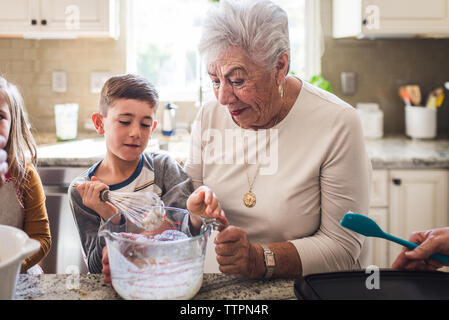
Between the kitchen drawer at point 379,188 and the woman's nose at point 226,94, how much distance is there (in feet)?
4.34

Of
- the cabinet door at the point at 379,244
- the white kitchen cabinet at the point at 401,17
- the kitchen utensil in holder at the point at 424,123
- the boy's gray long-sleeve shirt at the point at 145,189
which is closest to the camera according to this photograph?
the boy's gray long-sleeve shirt at the point at 145,189

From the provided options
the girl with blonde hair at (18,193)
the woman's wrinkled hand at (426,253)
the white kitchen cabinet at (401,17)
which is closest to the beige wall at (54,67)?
the white kitchen cabinet at (401,17)

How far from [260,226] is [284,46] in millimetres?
484

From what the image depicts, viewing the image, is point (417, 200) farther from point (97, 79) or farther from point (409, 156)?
point (97, 79)

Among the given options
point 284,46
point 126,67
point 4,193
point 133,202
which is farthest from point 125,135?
point 126,67

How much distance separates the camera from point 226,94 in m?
1.12

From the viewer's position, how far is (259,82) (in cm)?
114

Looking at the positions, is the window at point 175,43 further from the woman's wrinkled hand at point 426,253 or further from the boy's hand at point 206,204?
the woman's wrinkled hand at point 426,253

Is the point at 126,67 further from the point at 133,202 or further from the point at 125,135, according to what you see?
the point at 133,202

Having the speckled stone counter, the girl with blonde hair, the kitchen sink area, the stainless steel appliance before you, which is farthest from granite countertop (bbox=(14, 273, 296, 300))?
the speckled stone counter

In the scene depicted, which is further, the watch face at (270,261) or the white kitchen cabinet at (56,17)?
the white kitchen cabinet at (56,17)

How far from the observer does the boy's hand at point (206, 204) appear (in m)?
0.95

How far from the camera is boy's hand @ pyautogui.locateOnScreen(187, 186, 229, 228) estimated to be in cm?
95

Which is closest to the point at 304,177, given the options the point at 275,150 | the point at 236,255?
the point at 275,150
